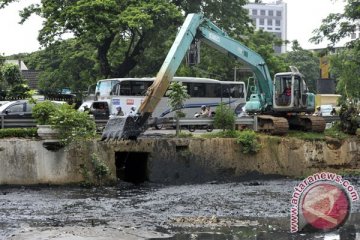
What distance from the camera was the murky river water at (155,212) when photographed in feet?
37.7

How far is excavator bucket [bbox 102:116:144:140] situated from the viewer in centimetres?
2034

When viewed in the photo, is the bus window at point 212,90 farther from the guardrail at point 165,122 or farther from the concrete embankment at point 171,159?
the concrete embankment at point 171,159

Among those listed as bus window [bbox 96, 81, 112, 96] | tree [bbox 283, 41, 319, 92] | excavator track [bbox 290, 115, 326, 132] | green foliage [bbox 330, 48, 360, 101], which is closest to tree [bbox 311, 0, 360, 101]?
green foliage [bbox 330, 48, 360, 101]

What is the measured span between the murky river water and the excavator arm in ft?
7.02

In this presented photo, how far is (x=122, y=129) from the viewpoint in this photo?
20.3 meters

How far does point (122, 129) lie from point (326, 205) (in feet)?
45.3

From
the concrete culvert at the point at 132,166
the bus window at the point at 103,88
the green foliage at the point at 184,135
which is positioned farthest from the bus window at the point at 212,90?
the concrete culvert at the point at 132,166

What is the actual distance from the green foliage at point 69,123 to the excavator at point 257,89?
1.27 m

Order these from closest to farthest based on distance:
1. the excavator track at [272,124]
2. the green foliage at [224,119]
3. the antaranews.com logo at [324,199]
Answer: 1. the antaranews.com logo at [324,199]
2. the green foliage at [224,119]
3. the excavator track at [272,124]

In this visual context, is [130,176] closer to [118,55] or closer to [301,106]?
[301,106]

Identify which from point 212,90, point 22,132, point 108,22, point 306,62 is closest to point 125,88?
point 108,22

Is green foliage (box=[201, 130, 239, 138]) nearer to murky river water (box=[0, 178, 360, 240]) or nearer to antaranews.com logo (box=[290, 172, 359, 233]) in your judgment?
murky river water (box=[0, 178, 360, 240])

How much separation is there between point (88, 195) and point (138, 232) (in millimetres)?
6347

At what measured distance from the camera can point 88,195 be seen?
698 inches
